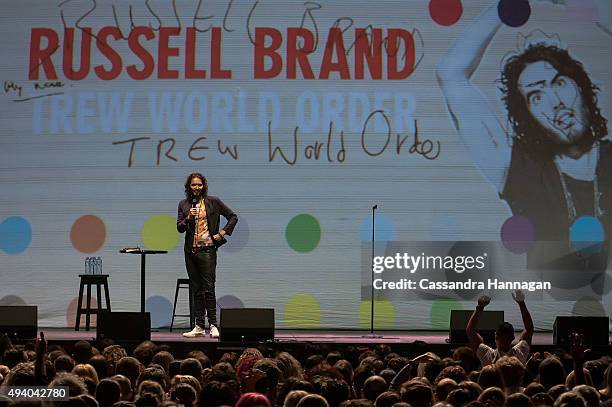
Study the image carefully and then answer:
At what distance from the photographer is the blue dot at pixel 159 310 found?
9.30 m

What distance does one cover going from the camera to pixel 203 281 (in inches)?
319

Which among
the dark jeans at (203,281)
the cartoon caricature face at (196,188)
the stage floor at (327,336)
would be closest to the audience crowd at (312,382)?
the stage floor at (327,336)

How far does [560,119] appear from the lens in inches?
368

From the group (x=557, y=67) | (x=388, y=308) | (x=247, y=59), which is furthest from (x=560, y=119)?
(x=247, y=59)

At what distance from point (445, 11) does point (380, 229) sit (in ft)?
6.96

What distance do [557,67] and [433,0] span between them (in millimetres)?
1302

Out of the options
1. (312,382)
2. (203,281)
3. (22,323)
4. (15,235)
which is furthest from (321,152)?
(312,382)

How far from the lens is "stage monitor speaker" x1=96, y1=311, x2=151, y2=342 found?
295 inches

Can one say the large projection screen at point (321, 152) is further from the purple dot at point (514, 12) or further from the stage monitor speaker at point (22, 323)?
the stage monitor speaker at point (22, 323)

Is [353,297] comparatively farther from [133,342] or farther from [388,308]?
[133,342]

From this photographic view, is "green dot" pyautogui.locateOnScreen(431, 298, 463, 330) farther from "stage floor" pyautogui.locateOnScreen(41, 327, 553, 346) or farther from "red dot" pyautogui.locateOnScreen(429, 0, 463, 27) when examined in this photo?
"red dot" pyautogui.locateOnScreen(429, 0, 463, 27)

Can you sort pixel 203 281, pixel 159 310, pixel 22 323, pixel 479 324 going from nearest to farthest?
pixel 479 324
pixel 22 323
pixel 203 281
pixel 159 310

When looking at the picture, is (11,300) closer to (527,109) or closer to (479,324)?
(479,324)

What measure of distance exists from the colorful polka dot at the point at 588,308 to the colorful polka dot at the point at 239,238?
3058 millimetres
